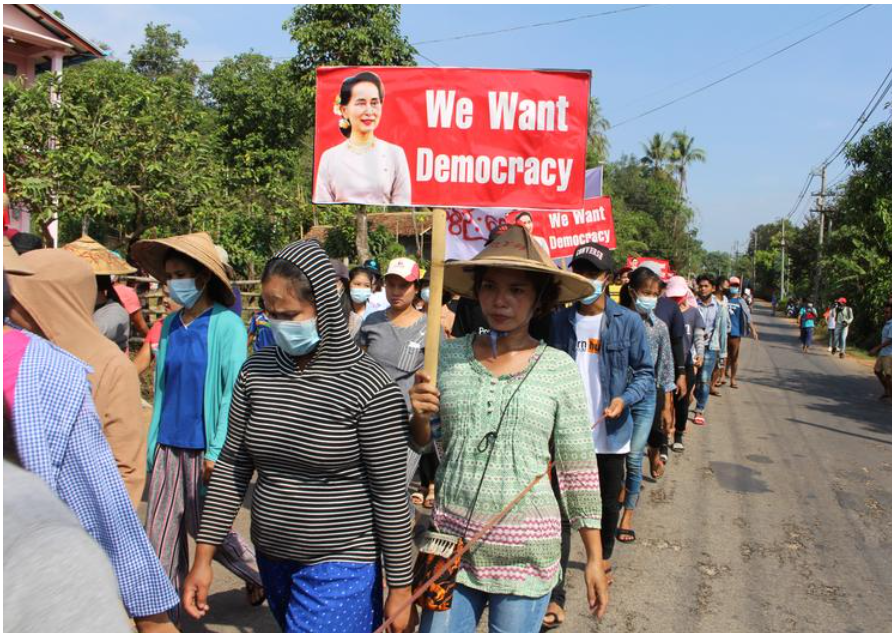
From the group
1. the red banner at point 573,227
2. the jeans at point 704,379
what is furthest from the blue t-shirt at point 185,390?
the jeans at point 704,379

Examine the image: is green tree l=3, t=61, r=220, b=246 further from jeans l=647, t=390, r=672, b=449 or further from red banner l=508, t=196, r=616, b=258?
jeans l=647, t=390, r=672, b=449

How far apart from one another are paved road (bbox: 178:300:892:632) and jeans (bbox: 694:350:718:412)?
336 millimetres

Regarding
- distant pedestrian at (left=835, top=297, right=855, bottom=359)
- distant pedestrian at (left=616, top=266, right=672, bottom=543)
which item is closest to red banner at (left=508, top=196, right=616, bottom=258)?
distant pedestrian at (left=616, top=266, right=672, bottom=543)

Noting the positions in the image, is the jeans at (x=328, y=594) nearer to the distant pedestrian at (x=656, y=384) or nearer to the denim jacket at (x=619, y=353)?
the denim jacket at (x=619, y=353)

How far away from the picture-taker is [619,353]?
4832 mm

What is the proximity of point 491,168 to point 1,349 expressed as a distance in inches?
75.1

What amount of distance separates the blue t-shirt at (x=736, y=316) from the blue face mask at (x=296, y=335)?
12.4m

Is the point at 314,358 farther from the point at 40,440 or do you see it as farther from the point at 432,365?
the point at 40,440

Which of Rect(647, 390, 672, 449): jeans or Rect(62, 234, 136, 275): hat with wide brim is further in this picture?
Rect(62, 234, 136, 275): hat with wide brim

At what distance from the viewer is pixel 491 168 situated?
3.06 meters

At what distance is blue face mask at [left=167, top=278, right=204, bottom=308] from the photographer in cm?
383

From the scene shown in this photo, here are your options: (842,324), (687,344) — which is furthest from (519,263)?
(842,324)

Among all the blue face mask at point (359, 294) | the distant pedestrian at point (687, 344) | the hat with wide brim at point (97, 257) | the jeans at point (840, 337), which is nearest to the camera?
the hat with wide brim at point (97, 257)

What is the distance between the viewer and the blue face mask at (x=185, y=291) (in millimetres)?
3832
